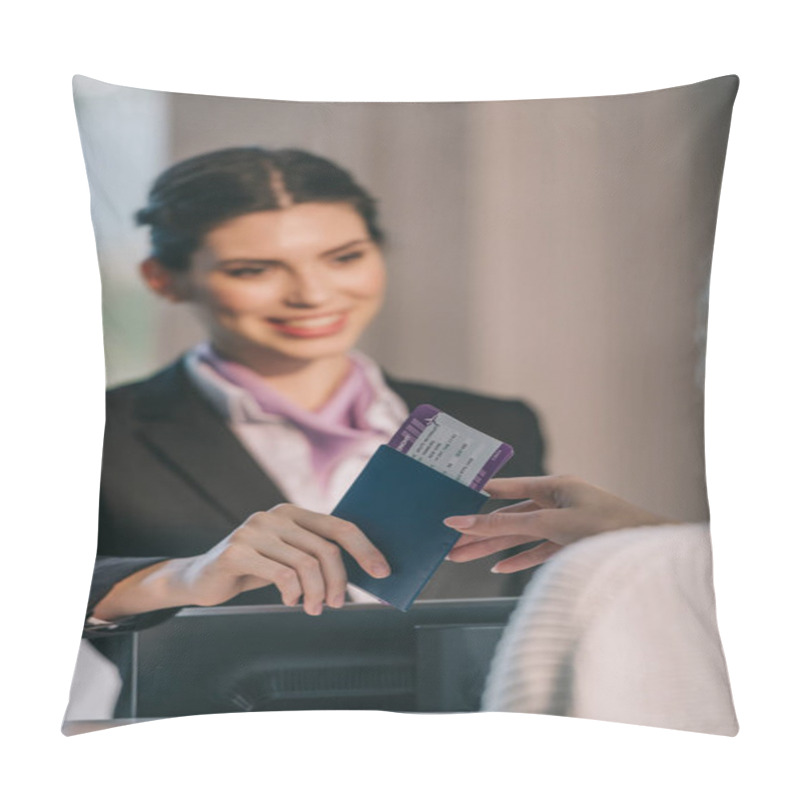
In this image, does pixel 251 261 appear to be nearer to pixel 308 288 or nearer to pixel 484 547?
pixel 308 288

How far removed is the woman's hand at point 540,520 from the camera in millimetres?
1532

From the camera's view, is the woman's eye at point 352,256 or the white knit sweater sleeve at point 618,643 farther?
the woman's eye at point 352,256

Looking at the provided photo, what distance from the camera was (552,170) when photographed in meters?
1.59

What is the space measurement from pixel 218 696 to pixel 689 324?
87 cm

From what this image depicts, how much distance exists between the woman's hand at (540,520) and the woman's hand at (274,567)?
0.14 metres

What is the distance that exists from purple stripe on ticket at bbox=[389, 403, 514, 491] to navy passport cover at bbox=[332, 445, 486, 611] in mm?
16

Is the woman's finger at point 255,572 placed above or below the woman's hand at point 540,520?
below

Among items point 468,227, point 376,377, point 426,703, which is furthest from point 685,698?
point 468,227

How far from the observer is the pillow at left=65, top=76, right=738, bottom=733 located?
1.55 m

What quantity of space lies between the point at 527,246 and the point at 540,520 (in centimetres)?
41

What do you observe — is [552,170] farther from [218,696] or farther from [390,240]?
[218,696]

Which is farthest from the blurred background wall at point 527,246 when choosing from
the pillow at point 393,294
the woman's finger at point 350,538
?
the woman's finger at point 350,538

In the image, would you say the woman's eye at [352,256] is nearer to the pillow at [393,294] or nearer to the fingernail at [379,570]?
the pillow at [393,294]

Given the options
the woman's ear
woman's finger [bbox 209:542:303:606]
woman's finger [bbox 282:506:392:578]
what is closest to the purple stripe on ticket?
woman's finger [bbox 282:506:392:578]
